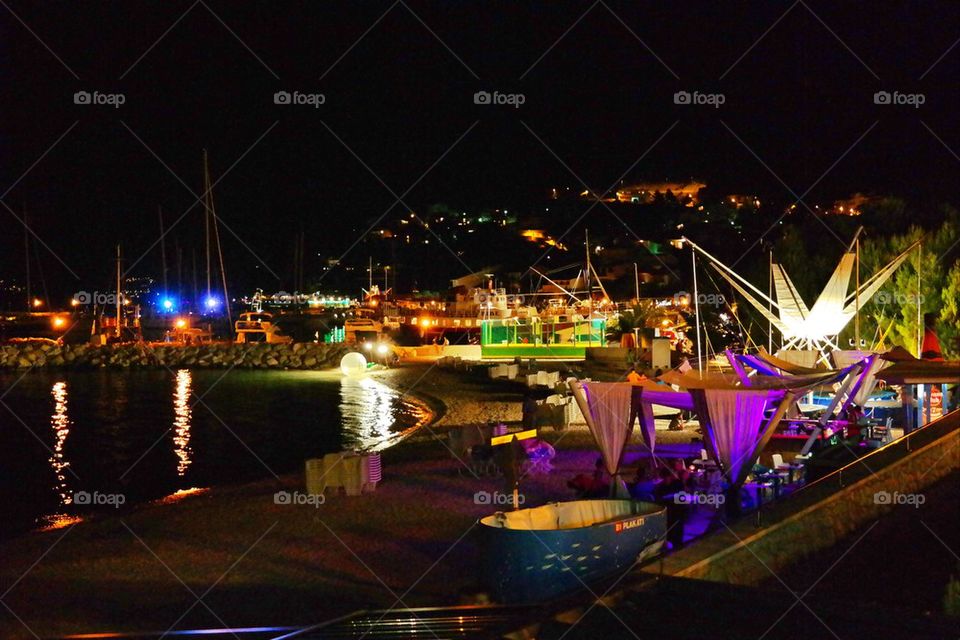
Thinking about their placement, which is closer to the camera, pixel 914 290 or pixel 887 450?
pixel 887 450

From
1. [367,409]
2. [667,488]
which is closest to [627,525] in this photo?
[667,488]

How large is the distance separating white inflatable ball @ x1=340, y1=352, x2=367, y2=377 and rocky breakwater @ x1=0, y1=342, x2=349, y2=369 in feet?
14.9

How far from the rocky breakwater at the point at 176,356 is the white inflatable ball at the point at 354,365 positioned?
4539 millimetres

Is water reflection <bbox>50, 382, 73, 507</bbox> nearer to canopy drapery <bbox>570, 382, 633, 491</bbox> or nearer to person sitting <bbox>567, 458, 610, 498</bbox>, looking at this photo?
canopy drapery <bbox>570, 382, 633, 491</bbox>

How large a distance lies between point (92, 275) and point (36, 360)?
255 ft

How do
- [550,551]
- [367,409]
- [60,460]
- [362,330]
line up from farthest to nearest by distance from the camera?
[362,330]
[367,409]
[60,460]
[550,551]

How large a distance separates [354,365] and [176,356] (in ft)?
43.3

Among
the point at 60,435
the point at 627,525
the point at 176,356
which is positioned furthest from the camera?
the point at 176,356

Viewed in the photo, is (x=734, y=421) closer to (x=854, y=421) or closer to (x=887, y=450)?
(x=887, y=450)

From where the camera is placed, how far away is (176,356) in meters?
48.5

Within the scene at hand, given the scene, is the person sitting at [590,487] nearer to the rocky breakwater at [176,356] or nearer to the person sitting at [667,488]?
the person sitting at [667,488]

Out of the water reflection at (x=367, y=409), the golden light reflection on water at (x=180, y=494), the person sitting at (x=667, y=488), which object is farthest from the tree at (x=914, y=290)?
the golden light reflection on water at (x=180, y=494)

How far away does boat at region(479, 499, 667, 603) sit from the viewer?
8422mm

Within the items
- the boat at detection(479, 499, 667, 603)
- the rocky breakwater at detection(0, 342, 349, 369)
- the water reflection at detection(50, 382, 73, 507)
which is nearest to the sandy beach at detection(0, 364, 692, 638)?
the boat at detection(479, 499, 667, 603)
